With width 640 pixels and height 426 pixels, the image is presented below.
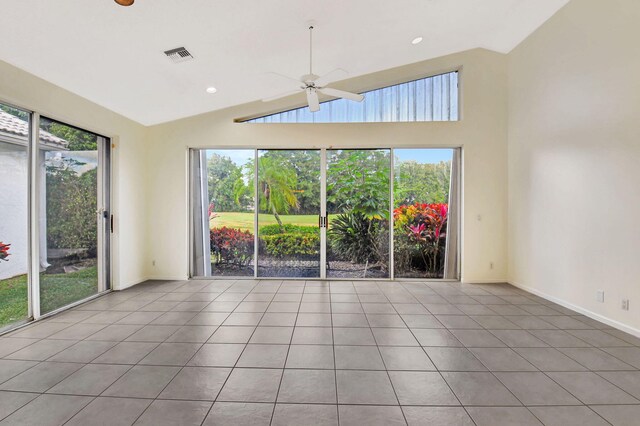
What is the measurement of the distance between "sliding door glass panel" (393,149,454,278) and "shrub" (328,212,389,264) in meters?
0.26

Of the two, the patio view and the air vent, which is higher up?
the air vent

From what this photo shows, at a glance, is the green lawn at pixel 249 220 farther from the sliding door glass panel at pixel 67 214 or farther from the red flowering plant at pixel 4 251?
the red flowering plant at pixel 4 251

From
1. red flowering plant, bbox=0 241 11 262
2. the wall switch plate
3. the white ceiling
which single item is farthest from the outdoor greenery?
red flowering plant, bbox=0 241 11 262

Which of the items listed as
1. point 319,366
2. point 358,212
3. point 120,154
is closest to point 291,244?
point 358,212

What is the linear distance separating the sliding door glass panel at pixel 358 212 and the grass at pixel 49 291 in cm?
363

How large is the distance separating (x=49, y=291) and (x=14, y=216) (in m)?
1.01

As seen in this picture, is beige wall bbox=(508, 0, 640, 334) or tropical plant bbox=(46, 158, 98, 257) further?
tropical plant bbox=(46, 158, 98, 257)

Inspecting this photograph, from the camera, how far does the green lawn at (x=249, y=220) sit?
5.05 meters

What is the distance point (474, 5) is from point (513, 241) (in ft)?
11.4

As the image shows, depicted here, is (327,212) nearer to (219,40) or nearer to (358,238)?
(358,238)

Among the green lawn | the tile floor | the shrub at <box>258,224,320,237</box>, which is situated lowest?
the tile floor

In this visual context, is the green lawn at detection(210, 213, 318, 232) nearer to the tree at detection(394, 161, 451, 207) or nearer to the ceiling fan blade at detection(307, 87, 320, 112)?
the tree at detection(394, 161, 451, 207)

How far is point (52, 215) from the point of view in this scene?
3.42m

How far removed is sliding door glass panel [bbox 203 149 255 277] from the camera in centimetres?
508
